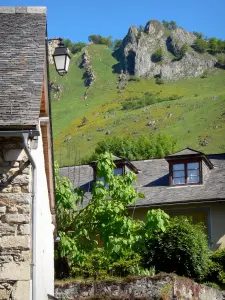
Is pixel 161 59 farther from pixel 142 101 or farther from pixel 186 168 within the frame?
pixel 186 168

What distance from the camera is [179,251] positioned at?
22750 millimetres

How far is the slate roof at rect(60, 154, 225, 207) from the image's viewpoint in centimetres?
3016

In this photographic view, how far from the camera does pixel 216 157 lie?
35.2 meters

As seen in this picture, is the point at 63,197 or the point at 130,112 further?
the point at 130,112

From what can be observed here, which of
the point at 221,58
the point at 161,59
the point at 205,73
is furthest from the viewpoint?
the point at 161,59

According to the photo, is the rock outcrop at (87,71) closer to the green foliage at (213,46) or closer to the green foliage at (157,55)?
the green foliage at (157,55)

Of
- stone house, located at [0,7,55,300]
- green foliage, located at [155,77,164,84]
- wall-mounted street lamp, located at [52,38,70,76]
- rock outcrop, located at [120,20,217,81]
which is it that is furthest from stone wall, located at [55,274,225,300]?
rock outcrop, located at [120,20,217,81]

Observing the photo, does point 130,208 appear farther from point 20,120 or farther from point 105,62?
point 105,62

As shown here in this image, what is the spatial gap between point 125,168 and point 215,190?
4.93m

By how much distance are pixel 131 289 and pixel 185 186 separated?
14.1 metres

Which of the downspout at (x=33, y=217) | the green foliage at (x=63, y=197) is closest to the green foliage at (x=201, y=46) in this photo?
the green foliage at (x=63, y=197)

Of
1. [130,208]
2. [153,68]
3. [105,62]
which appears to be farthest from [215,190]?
[105,62]

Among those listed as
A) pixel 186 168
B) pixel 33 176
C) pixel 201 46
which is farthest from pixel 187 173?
pixel 201 46

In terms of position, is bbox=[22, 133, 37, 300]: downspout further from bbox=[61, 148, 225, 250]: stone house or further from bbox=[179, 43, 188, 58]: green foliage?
bbox=[179, 43, 188, 58]: green foliage
